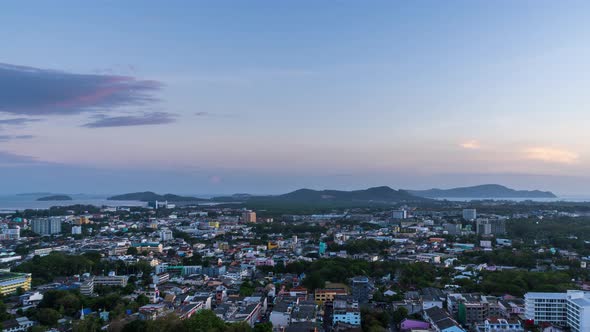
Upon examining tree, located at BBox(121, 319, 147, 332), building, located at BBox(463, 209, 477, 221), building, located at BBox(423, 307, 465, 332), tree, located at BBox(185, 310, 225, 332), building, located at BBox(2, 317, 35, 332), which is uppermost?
building, located at BBox(463, 209, 477, 221)

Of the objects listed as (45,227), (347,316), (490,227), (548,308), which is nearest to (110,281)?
(347,316)

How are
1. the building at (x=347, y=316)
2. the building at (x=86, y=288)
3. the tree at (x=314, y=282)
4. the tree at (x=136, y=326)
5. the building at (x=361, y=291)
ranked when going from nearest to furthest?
the tree at (x=136, y=326) < the building at (x=347, y=316) < the building at (x=361, y=291) < the building at (x=86, y=288) < the tree at (x=314, y=282)

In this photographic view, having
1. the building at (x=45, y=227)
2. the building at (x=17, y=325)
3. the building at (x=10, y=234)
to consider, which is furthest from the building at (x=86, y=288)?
the building at (x=45, y=227)

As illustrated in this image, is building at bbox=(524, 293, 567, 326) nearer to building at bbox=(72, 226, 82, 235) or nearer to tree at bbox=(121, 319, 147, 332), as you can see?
tree at bbox=(121, 319, 147, 332)

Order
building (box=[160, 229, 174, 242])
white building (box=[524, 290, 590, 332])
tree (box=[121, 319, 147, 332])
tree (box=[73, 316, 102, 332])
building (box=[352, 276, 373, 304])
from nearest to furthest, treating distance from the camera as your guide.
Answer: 1. tree (box=[121, 319, 147, 332])
2. tree (box=[73, 316, 102, 332])
3. white building (box=[524, 290, 590, 332])
4. building (box=[352, 276, 373, 304])
5. building (box=[160, 229, 174, 242])

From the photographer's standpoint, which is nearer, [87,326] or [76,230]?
[87,326]

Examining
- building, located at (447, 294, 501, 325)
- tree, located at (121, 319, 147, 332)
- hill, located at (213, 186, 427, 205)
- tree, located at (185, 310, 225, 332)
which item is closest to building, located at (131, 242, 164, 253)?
tree, located at (121, 319, 147, 332)

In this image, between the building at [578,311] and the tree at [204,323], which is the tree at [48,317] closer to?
the tree at [204,323]

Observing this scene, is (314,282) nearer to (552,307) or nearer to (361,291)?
(361,291)
